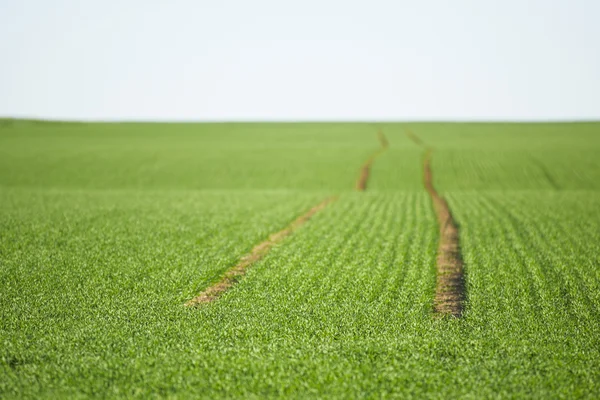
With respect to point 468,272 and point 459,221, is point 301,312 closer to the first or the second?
point 468,272

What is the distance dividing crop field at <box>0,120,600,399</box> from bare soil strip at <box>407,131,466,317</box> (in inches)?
5.2

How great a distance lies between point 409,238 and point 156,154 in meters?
55.1

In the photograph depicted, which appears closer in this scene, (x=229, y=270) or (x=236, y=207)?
(x=229, y=270)

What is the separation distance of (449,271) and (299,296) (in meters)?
7.36

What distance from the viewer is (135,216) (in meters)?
29.8

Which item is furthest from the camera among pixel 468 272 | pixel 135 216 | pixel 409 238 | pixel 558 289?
pixel 135 216

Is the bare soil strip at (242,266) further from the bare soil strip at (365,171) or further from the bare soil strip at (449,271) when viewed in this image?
the bare soil strip at (365,171)

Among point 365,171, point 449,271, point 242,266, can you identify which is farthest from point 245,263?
point 365,171

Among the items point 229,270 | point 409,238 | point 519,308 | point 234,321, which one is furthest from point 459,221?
point 234,321

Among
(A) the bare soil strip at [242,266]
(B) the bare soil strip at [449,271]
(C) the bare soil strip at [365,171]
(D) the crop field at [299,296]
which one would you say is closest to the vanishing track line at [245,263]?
(A) the bare soil strip at [242,266]

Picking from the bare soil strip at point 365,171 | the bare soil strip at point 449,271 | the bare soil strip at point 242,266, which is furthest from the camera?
the bare soil strip at point 365,171

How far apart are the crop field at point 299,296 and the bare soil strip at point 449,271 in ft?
0.43

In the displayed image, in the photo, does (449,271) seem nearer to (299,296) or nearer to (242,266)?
(299,296)

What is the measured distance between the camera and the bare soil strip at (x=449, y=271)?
15.4m
